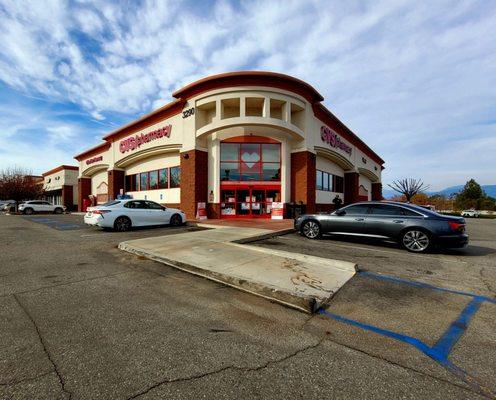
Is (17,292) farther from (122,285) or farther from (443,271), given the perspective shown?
(443,271)

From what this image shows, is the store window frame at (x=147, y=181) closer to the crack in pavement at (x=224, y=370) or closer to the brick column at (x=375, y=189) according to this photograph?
the crack in pavement at (x=224, y=370)

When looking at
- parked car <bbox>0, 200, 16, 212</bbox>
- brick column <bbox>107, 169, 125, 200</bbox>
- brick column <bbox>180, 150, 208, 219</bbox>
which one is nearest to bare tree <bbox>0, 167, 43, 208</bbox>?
parked car <bbox>0, 200, 16, 212</bbox>

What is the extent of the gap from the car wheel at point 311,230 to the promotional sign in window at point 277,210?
7.26 meters

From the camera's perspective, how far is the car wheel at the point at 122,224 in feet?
38.4

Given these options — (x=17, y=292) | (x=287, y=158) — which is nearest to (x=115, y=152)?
(x=287, y=158)

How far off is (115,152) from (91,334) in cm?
2610

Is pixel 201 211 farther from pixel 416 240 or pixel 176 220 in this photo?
pixel 416 240

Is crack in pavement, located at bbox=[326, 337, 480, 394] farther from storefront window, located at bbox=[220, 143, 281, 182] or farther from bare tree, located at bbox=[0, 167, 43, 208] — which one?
bare tree, located at bbox=[0, 167, 43, 208]

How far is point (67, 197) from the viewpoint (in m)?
36.8

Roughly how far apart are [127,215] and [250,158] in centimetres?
912

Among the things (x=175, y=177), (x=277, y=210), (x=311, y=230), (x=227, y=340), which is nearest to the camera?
(x=227, y=340)

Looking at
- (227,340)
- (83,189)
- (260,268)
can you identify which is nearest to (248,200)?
(260,268)

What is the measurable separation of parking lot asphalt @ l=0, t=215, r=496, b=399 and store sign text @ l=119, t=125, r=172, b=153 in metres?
15.8

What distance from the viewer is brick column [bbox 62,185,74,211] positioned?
36719 mm
